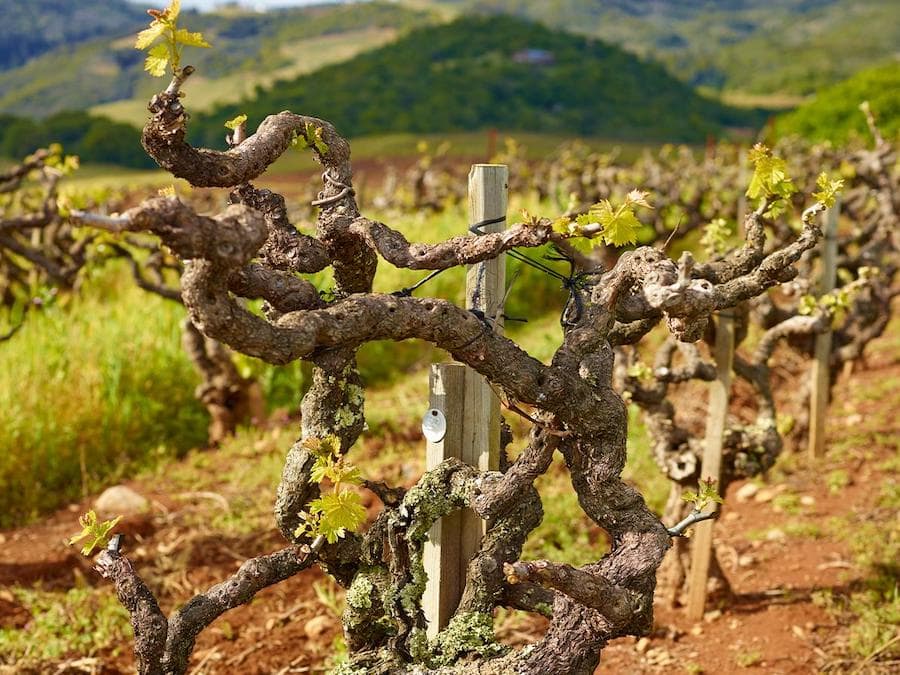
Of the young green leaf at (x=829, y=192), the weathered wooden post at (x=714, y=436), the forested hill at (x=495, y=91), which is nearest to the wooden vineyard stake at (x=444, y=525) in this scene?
the young green leaf at (x=829, y=192)

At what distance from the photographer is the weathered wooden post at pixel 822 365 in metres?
5.32

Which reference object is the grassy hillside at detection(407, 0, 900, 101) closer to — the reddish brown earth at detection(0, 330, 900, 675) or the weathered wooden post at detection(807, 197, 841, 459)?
the weathered wooden post at detection(807, 197, 841, 459)

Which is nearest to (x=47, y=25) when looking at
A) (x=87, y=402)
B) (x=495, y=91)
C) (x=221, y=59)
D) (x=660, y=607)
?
(x=221, y=59)

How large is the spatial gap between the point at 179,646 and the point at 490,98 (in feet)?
131

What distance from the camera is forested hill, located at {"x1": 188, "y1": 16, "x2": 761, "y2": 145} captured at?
36656 mm

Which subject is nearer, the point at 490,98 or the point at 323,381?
the point at 323,381

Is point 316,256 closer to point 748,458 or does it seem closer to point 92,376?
point 748,458

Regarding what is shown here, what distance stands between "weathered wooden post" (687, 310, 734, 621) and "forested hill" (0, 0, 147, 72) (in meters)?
76.9

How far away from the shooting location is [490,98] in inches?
1581

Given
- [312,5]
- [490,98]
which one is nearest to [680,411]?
[490,98]

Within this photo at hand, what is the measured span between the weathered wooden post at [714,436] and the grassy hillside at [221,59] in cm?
3996

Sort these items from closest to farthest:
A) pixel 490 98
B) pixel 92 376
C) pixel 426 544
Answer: pixel 426 544, pixel 92 376, pixel 490 98

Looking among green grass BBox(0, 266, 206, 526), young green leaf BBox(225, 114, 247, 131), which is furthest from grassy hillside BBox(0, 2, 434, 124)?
young green leaf BBox(225, 114, 247, 131)

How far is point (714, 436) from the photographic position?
3783 mm
